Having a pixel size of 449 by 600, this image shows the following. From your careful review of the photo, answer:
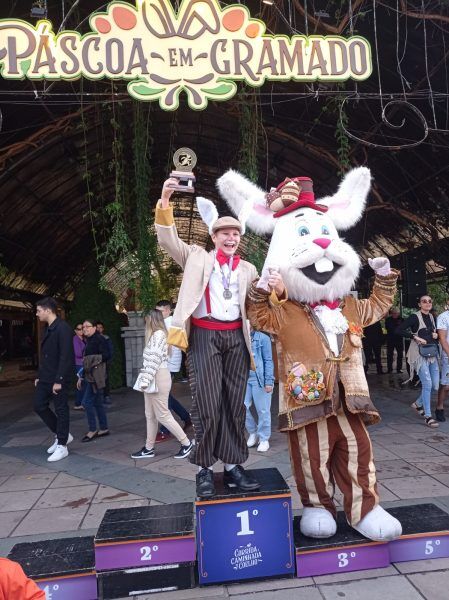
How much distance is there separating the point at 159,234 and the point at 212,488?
157 cm

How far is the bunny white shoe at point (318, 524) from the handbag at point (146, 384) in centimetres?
271

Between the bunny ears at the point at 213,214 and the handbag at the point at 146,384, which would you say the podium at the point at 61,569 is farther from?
the handbag at the point at 146,384

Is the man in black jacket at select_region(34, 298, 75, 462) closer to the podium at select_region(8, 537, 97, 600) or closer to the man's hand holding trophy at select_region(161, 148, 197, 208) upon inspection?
the podium at select_region(8, 537, 97, 600)

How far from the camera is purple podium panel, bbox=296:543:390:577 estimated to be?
8.87 feet

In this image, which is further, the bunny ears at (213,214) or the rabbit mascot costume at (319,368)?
the bunny ears at (213,214)

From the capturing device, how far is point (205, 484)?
9.16 feet

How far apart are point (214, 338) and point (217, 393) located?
0.34 m

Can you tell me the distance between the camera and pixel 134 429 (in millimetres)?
6957

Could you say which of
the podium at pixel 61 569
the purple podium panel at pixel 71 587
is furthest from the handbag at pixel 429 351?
the purple podium panel at pixel 71 587

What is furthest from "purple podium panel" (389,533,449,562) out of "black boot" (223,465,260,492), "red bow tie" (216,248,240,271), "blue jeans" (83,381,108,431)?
"blue jeans" (83,381,108,431)

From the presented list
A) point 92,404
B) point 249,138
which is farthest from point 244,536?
point 249,138

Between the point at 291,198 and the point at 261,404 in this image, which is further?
the point at 261,404

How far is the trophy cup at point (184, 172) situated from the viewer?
8.77 feet

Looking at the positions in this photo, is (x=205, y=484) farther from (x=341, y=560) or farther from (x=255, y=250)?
(x=255, y=250)
